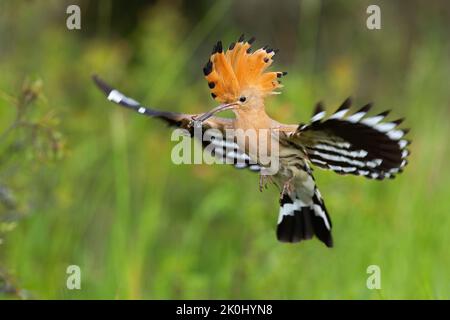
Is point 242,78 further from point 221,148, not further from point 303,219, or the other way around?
point 303,219

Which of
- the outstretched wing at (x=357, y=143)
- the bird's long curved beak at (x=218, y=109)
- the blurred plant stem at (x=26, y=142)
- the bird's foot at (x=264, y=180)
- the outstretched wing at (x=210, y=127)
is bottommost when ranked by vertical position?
the bird's foot at (x=264, y=180)

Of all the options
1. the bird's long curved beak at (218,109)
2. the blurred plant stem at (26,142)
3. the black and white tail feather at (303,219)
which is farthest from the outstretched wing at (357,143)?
the blurred plant stem at (26,142)

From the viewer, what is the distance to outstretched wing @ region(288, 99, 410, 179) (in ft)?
4.59

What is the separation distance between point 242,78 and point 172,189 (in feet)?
11.0

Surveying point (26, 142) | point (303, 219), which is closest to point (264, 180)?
point (303, 219)

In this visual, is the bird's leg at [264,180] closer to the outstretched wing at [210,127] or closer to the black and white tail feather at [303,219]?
the outstretched wing at [210,127]

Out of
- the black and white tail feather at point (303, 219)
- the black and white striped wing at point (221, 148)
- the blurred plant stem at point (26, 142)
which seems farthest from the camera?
the blurred plant stem at point (26, 142)

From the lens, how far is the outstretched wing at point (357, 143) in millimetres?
1400

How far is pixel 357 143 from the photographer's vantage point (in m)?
1.41

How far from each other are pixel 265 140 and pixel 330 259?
2.29 metres

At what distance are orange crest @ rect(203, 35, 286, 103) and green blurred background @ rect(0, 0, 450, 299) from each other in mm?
890

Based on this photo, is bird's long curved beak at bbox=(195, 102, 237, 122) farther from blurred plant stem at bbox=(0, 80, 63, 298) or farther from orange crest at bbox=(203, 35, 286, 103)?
blurred plant stem at bbox=(0, 80, 63, 298)
